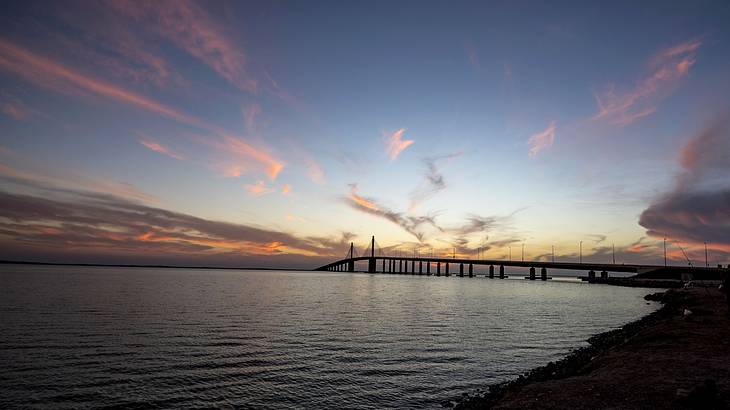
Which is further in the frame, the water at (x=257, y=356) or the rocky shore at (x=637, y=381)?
the water at (x=257, y=356)

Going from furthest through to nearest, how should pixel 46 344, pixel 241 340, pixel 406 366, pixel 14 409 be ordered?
pixel 241 340 → pixel 46 344 → pixel 406 366 → pixel 14 409

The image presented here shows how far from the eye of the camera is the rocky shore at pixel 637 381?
46.3 ft

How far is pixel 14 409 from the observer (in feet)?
56.1

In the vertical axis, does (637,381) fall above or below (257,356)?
above

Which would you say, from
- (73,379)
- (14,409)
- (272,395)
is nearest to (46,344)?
(73,379)

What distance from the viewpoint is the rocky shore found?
14.1 m

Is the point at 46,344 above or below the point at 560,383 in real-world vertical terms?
below

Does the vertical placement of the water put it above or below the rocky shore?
below

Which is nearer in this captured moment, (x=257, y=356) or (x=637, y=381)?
(x=637, y=381)

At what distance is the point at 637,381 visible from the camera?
666 inches

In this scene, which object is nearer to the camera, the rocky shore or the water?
the rocky shore

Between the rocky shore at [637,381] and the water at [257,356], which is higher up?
the rocky shore at [637,381]

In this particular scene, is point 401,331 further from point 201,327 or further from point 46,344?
point 46,344

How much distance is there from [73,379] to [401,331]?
87.5 ft
